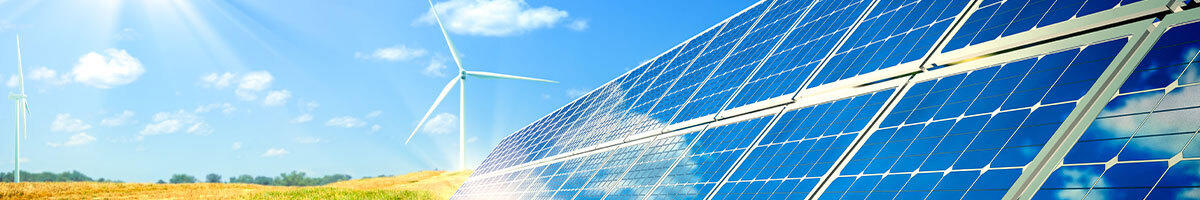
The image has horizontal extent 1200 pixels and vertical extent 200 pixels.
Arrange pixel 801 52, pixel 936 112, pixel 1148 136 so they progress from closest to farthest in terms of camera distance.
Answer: pixel 1148 136, pixel 936 112, pixel 801 52

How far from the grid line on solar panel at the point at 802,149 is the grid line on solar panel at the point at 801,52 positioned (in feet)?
8.31

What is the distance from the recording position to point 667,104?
29844 mm

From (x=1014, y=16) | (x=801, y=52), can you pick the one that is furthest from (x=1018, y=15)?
(x=801, y=52)

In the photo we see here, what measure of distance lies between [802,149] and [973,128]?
454 cm

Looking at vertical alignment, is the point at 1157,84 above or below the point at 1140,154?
above

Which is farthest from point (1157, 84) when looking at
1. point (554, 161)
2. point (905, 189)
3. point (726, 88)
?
point (554, 161)

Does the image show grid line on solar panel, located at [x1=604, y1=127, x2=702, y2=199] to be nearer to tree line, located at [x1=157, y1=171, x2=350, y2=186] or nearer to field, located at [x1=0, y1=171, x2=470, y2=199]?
field, located at [x1=0, y1=171, x2=470, y2=199]

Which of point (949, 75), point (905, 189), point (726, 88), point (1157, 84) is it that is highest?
point (726, 88)

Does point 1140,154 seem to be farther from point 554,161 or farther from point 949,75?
point 554,161

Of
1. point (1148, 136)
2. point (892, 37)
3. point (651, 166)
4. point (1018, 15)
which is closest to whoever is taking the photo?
point (1148, 136)

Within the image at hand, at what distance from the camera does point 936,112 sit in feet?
45.5

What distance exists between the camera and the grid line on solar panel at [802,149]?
15672 mm

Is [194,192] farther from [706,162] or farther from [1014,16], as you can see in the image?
[1014,16]

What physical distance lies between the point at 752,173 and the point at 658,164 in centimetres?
554
